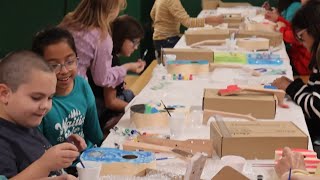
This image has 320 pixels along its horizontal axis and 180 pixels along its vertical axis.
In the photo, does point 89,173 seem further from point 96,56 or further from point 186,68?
point 186,68

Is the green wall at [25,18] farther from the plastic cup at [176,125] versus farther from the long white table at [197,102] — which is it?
the plastic cup at [176,125]

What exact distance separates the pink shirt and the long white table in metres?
0.30

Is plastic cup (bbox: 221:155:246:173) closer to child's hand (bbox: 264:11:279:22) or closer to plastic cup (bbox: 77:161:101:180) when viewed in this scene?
plastic cup (bbox: 77:161:101:180)

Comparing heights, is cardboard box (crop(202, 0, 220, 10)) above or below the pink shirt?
below

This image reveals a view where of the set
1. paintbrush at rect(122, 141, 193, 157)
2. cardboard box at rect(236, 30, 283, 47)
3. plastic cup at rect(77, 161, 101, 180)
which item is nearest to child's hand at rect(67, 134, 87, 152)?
paintbrush at rect(122, 141, 193, 157)

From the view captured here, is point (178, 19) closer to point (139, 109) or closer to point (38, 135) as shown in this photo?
point (139, 109)

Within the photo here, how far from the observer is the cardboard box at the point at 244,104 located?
7.61ft

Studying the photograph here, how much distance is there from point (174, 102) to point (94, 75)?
76cm

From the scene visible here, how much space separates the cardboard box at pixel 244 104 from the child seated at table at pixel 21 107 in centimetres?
87

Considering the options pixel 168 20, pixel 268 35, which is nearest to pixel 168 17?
pixel 168 20

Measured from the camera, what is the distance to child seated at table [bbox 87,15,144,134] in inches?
130

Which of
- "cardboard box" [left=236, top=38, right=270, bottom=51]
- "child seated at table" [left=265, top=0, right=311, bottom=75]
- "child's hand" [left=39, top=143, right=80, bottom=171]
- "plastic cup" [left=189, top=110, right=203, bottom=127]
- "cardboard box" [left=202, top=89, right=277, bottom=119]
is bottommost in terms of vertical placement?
"child seated at table" [left=265, top=0, right=311, bottom=75]

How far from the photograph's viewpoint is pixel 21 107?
1.68m

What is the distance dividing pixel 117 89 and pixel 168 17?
2458mm
